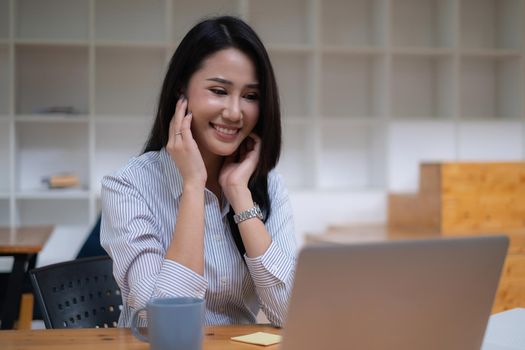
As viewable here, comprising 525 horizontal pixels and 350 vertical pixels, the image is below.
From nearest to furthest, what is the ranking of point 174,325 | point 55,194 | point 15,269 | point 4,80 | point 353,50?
point 174,325
point 15,269
point 55,194
point 4,80
point 353,50

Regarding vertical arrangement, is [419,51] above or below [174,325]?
above

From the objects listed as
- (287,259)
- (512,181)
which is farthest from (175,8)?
(287,259)

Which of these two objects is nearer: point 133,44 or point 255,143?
point 255,143

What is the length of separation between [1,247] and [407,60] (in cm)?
294

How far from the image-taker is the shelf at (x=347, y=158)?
4.60 meters

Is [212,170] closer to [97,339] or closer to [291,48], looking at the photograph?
[97,339]

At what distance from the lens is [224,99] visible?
1.64 m

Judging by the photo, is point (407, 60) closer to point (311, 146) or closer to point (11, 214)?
point (311, 146)

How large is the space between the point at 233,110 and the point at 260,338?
628mm

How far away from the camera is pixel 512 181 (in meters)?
3.97

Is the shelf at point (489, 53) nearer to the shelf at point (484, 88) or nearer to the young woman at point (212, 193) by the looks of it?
the shelf at point (484, 88)

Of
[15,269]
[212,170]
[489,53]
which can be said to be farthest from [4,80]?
[489,53]

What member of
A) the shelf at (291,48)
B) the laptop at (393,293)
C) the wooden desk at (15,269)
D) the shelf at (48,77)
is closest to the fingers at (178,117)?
the laptop at (393,293)

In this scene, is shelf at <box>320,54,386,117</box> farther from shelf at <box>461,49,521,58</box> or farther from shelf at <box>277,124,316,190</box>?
shelf at <box>461,49,521,58</box>
